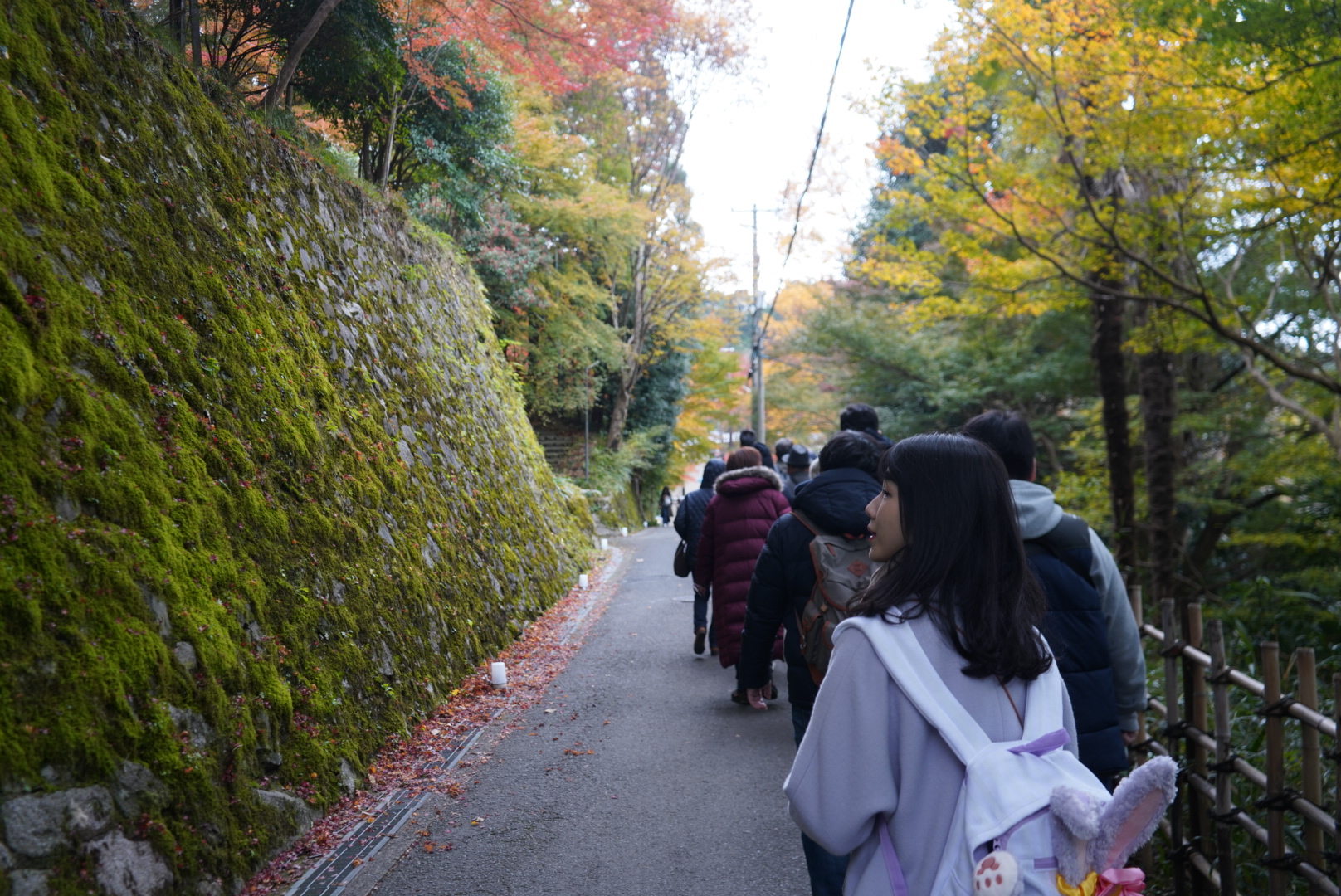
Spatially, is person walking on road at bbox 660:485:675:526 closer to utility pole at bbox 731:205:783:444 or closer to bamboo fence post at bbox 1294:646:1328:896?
utility pole at bbox 731:205:783:444

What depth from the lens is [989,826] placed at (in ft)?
5.18

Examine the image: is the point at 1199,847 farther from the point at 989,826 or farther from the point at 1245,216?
the point at 1245,216

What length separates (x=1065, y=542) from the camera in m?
3.05

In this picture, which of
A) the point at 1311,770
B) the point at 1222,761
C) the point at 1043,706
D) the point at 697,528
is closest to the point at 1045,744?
the point at 1043,706

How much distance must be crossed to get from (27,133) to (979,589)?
15.5ft

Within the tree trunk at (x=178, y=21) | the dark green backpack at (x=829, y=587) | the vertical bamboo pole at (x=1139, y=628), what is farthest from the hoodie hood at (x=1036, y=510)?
the tree trunk at (x=178, y=21)

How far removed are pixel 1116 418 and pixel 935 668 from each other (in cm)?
970

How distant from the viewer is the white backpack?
1.55m

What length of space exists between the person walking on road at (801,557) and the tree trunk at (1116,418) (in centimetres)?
737

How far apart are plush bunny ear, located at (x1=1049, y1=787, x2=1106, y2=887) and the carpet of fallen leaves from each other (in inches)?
126

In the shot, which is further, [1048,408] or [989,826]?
[1048,408]

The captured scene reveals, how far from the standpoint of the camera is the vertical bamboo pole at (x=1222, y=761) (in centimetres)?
354

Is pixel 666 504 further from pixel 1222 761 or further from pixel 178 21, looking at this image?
pixel 1222 761

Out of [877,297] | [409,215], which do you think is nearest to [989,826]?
[409,215]
